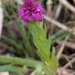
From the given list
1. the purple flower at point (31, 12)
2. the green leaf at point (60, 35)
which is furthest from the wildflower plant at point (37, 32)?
the green leaf at point (60, 35)

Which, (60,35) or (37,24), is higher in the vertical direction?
(60,35)

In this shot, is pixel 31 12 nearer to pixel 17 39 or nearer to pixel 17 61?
pixel 17 61

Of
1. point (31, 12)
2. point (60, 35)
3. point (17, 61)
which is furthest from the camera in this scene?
point (60, 35)

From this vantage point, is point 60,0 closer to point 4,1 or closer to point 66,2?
point 66,2

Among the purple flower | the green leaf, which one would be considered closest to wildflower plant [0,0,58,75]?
the purple flower

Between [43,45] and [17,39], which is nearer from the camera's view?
[43,45]

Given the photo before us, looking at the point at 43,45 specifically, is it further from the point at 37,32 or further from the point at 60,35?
the point at 60,35

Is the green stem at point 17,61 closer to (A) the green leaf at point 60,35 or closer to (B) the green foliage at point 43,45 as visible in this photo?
(B) the green foliage at point 43,45

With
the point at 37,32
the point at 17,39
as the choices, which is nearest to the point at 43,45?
the point at 37,32

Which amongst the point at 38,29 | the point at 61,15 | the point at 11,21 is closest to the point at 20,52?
the point at 11,21

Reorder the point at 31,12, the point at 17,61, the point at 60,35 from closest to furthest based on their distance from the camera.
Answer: the point at 31,12
the point at 17,61
the point at 60,35

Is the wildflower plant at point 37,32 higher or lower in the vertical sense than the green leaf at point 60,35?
Result: lower
